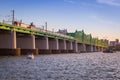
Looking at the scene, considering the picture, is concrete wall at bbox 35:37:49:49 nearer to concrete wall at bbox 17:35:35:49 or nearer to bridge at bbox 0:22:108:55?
bridge at bbox 0:22:108:55

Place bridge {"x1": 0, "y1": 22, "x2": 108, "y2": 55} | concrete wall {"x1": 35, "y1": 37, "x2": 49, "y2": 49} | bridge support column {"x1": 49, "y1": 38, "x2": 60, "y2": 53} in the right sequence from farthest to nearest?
bridge support column {"x1": 49, "y1": 38, "x2": 60, "y2": 53}
concrete wall {"x1": 35, "y1": 37, "x2": 49, "y2": 49}
bridge {"x1": 0, "y1": 22, "x2": 108, "y2": 55}

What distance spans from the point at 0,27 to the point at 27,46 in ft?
94.1

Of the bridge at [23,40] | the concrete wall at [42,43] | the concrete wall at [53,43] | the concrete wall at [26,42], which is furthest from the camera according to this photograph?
the concrete wall at [53,43]

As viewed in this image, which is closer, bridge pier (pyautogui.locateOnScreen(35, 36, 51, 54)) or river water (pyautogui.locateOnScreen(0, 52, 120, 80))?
river water (pyautogui.locateOnScreen(0, 52, 120, 80))

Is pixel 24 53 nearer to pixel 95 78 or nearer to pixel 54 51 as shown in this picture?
pixel 54 51

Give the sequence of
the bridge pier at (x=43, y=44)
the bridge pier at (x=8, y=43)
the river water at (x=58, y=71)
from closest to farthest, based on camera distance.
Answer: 1. the river water at (x=58, y=71)
2. the bridge pier at (x=8, y=43)
3. the bridge pier at (x=43, y=44)

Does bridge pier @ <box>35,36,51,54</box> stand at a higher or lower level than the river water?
higher

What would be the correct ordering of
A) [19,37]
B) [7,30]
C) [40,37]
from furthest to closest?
[40,37] < [19,37] < [7,30]

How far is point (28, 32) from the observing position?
132m

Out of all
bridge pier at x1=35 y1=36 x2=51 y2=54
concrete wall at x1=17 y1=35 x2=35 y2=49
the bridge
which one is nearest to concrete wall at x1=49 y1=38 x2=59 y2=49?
the bridge

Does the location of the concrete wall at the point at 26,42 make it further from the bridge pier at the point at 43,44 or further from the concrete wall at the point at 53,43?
Result: the concrete wall at the point at 53,43

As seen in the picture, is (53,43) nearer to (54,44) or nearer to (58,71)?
(54,44)

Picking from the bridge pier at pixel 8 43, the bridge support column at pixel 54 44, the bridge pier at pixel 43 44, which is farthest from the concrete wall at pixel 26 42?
the bridge support column at pixel 54 44

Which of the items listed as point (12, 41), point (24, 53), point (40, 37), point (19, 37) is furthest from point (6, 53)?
point (40, 37)
